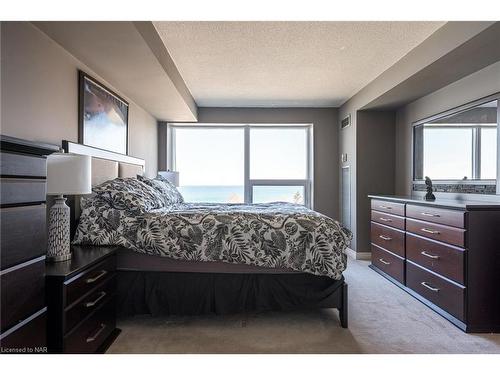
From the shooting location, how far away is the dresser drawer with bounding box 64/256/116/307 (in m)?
→ 1.55

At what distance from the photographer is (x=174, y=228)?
7.47ft

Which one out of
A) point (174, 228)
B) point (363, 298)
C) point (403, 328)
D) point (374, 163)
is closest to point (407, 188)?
point (374, 163)

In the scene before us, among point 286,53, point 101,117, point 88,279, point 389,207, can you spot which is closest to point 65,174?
point 88,279

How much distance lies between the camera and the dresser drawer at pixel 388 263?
3.12 meters

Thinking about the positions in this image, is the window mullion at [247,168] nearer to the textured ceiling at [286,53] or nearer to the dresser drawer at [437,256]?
the textured ceiling at [286,53]

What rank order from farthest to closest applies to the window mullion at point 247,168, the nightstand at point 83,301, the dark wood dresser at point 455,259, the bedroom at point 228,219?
the window mullion at point 247,168, the dark wood dresser at point 455,259, the bedroom at point 228,219, the nightstand at point 83,301

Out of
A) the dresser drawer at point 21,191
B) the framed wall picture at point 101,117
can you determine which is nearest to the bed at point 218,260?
the framed wall picture at point 101,117

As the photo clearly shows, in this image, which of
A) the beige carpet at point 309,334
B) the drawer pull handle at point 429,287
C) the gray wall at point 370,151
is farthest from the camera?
the gray wall at point 370,151

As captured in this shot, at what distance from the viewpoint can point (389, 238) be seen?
11.0ft

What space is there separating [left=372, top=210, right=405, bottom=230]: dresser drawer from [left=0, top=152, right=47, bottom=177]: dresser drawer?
3.06m

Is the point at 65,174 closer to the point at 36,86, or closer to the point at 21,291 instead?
the point at 36,86

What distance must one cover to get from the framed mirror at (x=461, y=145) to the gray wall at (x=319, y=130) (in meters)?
1.54

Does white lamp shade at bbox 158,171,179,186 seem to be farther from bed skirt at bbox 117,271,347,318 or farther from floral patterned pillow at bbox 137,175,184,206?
bed skirt at bbox 117,271,347,318

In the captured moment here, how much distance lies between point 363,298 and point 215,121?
360cm
